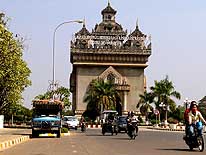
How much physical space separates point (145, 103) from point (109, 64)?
577 inches

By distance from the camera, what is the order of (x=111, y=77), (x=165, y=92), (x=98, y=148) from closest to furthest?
(x=98, y=148)
(x=165, y=92)
(x=111, y=77)

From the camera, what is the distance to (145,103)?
326ft

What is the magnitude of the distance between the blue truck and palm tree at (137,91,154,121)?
5677cm

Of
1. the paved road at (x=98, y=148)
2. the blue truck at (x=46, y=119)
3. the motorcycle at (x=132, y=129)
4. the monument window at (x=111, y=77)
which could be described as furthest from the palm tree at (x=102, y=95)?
the paved road at (x=98, y=148)

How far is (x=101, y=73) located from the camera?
358 ft

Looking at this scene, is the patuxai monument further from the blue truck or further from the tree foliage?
the blue truck

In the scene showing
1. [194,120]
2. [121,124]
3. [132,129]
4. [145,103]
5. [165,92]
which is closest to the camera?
[194,120]

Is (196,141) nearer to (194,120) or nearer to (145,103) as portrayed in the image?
(194,120)

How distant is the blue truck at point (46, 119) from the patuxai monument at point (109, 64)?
6735cm

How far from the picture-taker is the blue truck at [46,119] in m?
36.5

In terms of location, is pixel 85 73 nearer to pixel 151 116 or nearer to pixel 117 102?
pixel 117 102

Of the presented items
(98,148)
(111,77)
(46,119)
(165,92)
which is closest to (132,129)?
(46,119)

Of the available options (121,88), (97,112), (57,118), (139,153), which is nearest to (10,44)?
(57,118)

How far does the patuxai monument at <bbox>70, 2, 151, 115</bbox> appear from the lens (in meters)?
108
